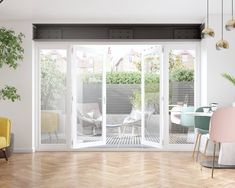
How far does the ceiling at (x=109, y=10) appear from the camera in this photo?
5883 mm

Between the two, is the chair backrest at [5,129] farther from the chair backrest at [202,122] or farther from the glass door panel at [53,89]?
the chair backrest at [202,122]

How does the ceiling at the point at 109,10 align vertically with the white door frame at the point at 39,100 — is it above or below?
above

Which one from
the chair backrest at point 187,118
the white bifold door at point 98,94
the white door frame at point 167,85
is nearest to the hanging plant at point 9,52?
the white bifold door at point 98,94

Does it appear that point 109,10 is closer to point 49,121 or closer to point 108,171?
point 49,121

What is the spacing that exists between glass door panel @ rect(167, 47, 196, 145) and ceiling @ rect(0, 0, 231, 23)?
0.67m

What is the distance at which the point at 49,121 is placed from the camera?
6801 millimetres

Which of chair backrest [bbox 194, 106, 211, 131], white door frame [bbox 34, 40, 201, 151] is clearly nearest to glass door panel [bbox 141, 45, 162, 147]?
white door frame [bbox 34, 40, 201, 151]

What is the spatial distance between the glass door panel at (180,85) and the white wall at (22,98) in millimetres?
2649

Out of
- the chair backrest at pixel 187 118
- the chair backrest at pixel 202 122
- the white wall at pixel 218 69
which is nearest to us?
the chair backrest at pixel 202 122

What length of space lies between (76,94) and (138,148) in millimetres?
1598

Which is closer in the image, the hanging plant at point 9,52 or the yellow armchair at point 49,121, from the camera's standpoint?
the hanging plant at point 9,52

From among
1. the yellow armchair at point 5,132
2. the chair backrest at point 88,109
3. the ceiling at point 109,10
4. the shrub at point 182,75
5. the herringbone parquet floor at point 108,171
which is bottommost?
the herringbone parquet floor at point 108,171

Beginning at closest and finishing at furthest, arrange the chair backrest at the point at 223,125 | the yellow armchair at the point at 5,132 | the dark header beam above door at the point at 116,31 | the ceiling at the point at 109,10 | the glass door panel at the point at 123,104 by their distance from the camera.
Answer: the chair backrest at the point at 223,125, the yellow armchair at the point at 5,132, the ceiling at the point at 109,10, the dark header beam above door at the point at 116,31, the glass door panel at the point at 123,104

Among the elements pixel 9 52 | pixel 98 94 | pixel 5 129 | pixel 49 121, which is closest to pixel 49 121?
pixel 49 121
